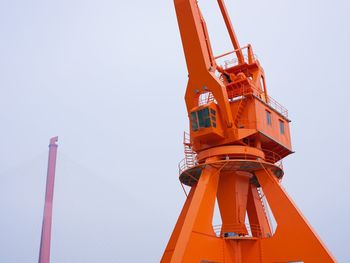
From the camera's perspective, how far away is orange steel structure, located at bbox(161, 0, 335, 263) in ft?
80.8

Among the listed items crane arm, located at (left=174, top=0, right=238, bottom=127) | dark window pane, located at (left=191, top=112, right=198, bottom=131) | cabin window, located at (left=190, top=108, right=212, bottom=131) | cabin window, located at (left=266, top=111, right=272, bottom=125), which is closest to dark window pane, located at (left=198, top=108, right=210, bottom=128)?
cabin window, located at (left=190, top=108, right=212, bottom=131)

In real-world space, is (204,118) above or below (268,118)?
below

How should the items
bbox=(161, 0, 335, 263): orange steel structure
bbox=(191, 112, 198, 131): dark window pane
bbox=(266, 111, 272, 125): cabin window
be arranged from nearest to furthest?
bbox=(161, 0, 335, 263): orange steel structure → bbox=(191, 112, 198, 131): dark window pane → bbox=(266, 111, 272, 125): cabin window

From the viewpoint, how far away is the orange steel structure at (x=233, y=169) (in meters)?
24.6

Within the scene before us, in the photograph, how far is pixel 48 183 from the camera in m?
18.9

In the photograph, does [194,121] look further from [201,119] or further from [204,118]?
[204,118]

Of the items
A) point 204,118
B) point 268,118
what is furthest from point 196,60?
point 268,118

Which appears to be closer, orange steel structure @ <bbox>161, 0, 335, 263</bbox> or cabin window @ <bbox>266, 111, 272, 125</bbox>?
orange steel structure @ <bbox>161, 0, 335, 263</bbox>

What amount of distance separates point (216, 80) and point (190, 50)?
2.25 meters

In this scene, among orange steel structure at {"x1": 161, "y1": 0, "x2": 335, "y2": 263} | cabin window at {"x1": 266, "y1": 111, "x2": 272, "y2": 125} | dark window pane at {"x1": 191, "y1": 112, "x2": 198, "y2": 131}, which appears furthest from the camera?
cabin window at {"x1": 266, "y1": 111, "x2": 272, "y2": 125}

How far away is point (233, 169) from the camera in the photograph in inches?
1088

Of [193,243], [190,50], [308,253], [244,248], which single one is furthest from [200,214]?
[190,50]

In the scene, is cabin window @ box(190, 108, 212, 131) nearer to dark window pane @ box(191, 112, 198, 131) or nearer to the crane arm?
dark window pane @ box(191, 112, 198, 131)

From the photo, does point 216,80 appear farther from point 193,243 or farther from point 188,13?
point 193,243
